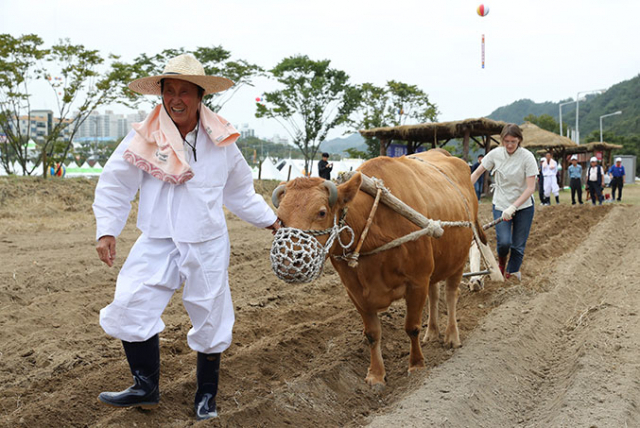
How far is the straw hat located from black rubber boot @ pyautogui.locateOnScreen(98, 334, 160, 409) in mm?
1609

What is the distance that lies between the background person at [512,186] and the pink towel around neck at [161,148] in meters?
4.25

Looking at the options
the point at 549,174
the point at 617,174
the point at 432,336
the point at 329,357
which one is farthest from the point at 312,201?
the point at 617,174

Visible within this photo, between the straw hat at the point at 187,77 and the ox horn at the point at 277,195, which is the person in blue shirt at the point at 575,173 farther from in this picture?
the straw hat at the point at 187,77

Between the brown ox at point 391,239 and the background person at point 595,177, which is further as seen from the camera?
the background person at point 595,177

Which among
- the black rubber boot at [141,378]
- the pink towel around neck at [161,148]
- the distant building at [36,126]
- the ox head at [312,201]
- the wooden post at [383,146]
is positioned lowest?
the black rubber boot at [141,378]

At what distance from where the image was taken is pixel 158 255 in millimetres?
3562

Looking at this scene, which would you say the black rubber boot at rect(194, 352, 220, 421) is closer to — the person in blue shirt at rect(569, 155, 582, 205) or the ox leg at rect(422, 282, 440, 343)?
the ox leg at rect(422, 282, 440, 343)

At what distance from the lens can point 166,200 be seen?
3.59 meters

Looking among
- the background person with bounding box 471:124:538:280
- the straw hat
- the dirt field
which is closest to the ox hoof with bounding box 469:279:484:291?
the dirt field

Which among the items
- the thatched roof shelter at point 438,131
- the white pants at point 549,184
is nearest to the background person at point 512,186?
the thatched roof shelter at point 438,131

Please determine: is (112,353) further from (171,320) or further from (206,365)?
(206,365)

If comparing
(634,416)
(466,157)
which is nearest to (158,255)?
(634,416)

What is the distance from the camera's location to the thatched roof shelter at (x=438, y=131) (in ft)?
69.0

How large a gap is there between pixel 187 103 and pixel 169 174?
498mm
